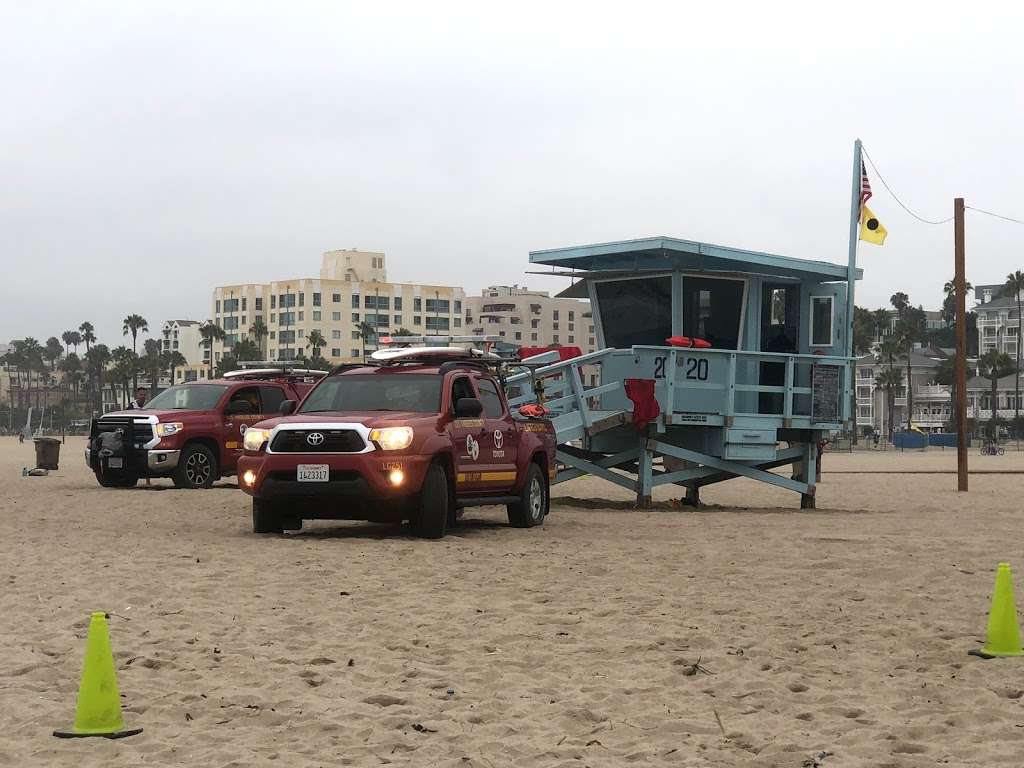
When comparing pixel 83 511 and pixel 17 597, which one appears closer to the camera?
pixel 17 597

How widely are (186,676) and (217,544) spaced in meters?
6.59

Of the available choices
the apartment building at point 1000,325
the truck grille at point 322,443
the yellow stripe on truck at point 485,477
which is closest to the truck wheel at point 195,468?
the yellow stripe on truck at point 485,477

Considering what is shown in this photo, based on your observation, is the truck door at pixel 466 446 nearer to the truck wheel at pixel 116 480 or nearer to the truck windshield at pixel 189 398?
the truck windshield at pixel 189 398

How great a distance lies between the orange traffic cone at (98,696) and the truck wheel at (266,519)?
338 inches

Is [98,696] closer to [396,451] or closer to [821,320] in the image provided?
[396,451]

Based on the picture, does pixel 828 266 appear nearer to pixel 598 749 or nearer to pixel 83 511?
pixel 83 511

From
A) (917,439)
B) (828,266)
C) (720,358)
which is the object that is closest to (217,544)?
(720,358)

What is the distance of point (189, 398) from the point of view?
26.0 metres

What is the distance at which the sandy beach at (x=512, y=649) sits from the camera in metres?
6.61

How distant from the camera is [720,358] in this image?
2278 cm

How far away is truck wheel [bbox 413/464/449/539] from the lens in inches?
578

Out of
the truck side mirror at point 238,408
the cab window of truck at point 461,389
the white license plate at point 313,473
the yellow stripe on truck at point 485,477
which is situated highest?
the cab window of truck at point 461,389

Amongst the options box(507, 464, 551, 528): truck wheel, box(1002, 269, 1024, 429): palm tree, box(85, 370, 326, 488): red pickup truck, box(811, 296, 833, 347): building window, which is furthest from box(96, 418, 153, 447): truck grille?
box(1002, 269, 1024, 429): palm tree

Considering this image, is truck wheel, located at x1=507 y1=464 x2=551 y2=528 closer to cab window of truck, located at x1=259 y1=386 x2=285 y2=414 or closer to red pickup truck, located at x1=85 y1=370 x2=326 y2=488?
red pickup truck, located at x1=85 y1=370 x2=326 y2=488
